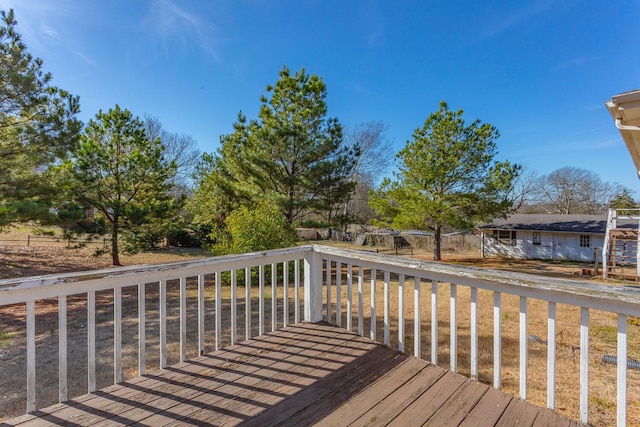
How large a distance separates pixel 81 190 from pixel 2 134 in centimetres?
259

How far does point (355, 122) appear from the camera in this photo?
23.0 metres

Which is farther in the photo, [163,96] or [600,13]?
[163,96]

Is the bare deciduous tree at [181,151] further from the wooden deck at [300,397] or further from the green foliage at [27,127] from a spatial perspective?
the wooden deck at [300,397]

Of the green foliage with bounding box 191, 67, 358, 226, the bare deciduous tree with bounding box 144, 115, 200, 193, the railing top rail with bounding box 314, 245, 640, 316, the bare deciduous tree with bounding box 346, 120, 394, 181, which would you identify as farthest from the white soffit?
the bare deciduous tree with bounding box 144, 115, 200, 193

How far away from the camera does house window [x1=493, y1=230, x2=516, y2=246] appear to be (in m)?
19.1

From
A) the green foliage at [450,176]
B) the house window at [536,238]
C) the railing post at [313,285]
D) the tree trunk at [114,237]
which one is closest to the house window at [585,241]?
the house window at [536,238]

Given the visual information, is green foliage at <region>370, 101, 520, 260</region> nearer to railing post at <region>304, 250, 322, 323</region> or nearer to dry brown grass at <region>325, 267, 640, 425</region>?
dry brown grass at <region>325, 267, 640, 425</region>

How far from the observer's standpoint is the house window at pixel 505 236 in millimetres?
19094

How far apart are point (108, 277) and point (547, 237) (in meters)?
22.4

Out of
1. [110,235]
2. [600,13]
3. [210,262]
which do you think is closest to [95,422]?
[210,262]

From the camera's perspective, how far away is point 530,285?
1607mm

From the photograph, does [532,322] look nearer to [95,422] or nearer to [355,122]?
[95,422]

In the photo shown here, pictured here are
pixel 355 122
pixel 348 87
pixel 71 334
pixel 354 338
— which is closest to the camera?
pixel 354 338

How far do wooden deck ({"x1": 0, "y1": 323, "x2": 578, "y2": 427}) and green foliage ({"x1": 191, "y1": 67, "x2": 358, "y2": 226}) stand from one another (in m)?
7.39
